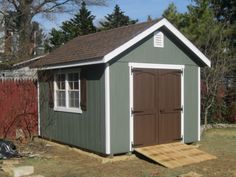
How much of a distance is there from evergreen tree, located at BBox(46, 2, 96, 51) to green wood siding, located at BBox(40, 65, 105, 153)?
21899mm

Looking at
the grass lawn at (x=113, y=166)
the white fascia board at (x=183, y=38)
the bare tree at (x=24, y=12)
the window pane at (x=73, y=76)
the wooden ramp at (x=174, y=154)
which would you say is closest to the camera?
the grass lawn at (x=113, y=166)

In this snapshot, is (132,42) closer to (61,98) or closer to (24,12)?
(61,98)

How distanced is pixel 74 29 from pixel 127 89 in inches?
978

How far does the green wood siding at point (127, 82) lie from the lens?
11664 mm

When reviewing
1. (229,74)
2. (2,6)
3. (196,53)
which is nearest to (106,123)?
(196,53)

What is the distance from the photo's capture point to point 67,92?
13.4m

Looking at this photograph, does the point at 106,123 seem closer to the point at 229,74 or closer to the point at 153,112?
the point at 153,112

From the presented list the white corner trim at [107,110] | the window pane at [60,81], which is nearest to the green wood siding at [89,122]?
the white corner trim at [107,110]

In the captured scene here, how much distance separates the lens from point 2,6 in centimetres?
3125

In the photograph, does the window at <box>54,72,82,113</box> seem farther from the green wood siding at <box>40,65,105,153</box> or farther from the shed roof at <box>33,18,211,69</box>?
the shed roof at <box>33,18,211,69</box>

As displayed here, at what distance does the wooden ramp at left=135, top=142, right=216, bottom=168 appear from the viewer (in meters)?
11.0

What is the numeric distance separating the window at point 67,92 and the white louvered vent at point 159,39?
2.48m

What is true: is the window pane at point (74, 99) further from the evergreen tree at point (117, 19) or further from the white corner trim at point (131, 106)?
the evergreen tree at point (117, 19)

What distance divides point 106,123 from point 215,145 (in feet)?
14.4
